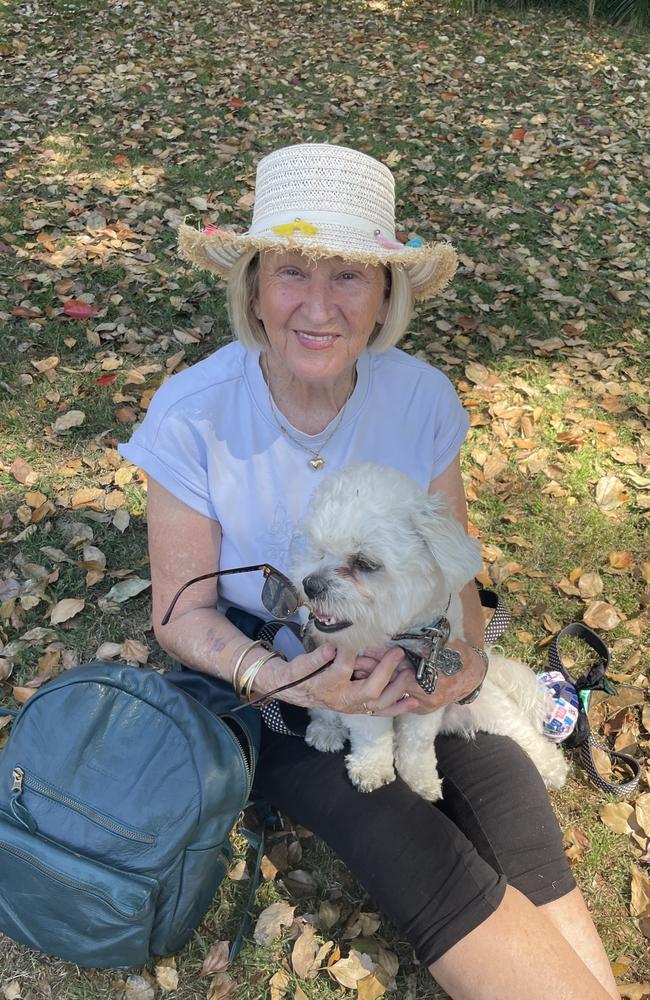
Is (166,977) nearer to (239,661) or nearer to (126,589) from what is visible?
(239,661)

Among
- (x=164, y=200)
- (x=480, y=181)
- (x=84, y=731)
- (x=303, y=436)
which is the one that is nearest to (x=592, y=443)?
(x=303, y=436)

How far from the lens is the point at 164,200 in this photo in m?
6.32

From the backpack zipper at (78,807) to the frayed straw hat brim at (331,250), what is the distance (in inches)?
61.0

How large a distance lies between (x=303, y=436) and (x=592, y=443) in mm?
2611

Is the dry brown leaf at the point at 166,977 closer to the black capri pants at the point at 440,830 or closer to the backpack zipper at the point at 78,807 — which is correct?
the black capri pants at the point at 440,830

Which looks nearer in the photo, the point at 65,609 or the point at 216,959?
the point at 216,959

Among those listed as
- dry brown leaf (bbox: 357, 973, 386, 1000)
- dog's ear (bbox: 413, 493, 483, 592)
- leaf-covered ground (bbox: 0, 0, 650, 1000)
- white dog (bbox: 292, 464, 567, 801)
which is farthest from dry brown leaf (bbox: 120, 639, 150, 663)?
dog's ear (bbox: 413, 493, 483, 592)

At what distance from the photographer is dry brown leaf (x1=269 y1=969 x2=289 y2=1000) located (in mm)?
2203

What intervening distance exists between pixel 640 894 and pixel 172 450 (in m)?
2.25

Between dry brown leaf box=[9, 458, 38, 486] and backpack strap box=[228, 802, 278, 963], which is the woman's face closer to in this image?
backpack strap box=[228, 802, 278, 963]

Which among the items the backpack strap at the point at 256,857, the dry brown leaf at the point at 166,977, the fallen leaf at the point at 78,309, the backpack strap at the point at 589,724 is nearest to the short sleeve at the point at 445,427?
the backpack strap at the point at 589,724

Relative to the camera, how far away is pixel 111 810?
1.79 meters

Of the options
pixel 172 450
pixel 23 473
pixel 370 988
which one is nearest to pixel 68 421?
pixel 23 473

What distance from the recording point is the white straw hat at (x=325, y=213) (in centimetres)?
187
